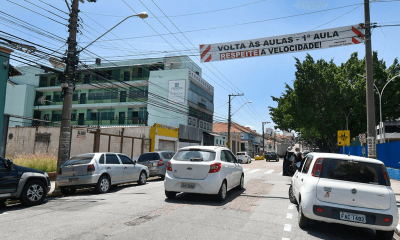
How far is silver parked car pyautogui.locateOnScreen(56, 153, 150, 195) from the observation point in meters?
10.2

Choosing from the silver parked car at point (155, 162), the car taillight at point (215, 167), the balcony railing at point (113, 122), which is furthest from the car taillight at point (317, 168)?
the balcony railing at point (113, 122)

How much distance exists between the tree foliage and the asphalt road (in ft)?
77.4

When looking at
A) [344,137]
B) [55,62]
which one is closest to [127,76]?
[55,62]

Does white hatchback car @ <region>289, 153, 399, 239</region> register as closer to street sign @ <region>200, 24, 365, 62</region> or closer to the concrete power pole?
street sign @ <region>200, 24, 365, 62</region>

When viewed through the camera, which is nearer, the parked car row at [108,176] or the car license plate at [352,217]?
the car license plate at [352,217]

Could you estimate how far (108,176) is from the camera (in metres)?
11.1

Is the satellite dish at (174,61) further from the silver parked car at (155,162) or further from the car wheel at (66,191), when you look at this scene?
the car wheel at (66,191)

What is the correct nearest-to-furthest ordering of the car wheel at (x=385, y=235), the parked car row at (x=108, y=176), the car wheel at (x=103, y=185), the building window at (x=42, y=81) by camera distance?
the car wheel at (x=385, y=235) → the parked car row at (x=108, y=176) → the car wheel at (x=103, y=185) → the building window at (x=42, y=81)

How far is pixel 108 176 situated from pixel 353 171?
28.5 ft

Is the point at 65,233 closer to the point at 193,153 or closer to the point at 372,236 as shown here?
the point at 193,153

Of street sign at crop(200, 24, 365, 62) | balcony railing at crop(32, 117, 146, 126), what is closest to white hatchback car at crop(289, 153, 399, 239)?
street sign at crop(200, 24, 365, 62)

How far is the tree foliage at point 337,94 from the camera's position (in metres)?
28.4

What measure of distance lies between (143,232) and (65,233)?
140cm

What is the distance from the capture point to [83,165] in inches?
409
